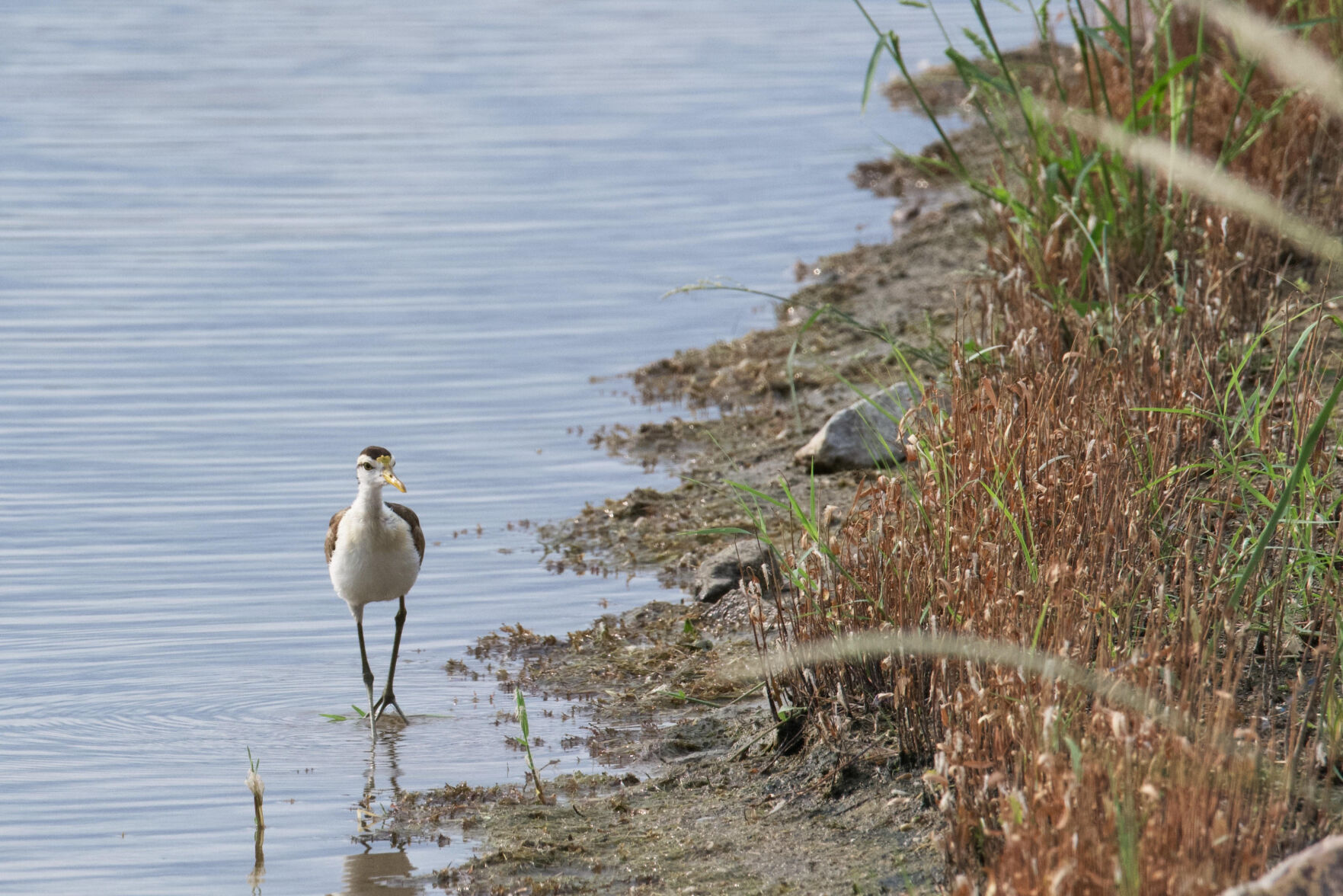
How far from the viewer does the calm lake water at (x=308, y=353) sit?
5.44 metres

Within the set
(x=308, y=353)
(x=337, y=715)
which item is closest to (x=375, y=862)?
(x=337, y=715)

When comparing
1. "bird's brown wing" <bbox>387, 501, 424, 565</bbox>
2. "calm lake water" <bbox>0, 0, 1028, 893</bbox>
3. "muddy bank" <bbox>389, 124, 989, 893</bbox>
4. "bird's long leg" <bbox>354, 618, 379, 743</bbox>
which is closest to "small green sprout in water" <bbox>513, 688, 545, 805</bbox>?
"muddy bank" <bbox>389, 124, 989, 893</bbox>

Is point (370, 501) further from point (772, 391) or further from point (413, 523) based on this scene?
point (772, 391)

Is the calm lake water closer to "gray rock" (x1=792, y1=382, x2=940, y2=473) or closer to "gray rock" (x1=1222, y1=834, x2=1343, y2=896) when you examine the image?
"gray rock" (x1=792, y1=382, x2=940, y2=473)

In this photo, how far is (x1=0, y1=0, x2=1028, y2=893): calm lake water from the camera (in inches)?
214

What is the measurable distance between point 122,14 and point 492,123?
972 cm

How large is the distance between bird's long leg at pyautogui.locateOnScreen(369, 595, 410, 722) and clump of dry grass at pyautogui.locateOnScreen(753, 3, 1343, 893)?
1.49 meters

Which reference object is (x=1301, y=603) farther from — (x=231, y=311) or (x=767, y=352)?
(x=231, y=311)

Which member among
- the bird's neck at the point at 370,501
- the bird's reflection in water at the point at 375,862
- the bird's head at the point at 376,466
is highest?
the bird's head at the point at 376,466

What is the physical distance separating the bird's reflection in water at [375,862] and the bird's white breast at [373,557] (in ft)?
3.13

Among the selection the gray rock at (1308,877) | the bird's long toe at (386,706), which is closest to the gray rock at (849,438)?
the bird's long toe at (386,706)

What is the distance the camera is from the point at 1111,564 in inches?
175

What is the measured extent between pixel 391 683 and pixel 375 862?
1.34m

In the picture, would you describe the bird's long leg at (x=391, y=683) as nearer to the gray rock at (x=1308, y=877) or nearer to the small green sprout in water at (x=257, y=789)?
the small green sprout in water at (x=257, y=789)
